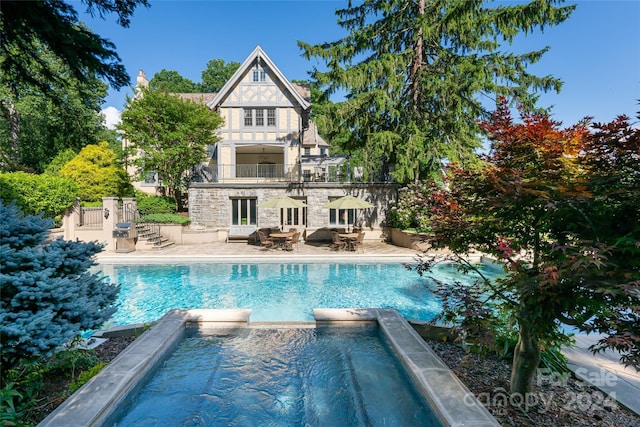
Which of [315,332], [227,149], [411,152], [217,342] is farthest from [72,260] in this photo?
[227,149]

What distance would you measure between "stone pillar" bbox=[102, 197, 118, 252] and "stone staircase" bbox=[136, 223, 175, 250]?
3.56 feet

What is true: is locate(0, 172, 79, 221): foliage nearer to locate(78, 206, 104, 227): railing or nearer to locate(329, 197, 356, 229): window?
locate(78, 206, 104, 227): railing

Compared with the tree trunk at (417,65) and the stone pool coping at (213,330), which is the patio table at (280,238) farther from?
the tree trunk at (417,65)

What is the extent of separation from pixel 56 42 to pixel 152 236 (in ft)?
44.4

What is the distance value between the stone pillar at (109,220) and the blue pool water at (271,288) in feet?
7.79

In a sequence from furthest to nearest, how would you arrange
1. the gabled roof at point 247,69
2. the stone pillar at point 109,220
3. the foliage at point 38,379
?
the gabled roof at point 247,69, the stone pillar at point 109,220, the foliage at point 38,379

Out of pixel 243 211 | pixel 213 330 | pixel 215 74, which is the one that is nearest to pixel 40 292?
pixel 213 330

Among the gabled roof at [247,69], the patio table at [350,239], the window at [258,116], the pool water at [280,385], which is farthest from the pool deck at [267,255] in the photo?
the gabled roof at [247,69]

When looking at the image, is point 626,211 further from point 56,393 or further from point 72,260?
point 56,393

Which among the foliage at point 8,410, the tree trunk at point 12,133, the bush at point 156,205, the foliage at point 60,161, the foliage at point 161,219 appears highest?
the tree trunk at point 12,133

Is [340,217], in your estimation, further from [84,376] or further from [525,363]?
[84,376]

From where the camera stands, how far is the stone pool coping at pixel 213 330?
3156 millimetres

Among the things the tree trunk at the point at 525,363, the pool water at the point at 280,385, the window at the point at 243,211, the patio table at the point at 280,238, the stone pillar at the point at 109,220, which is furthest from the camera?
the window at the point at 243,211

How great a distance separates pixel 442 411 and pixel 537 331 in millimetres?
1257
